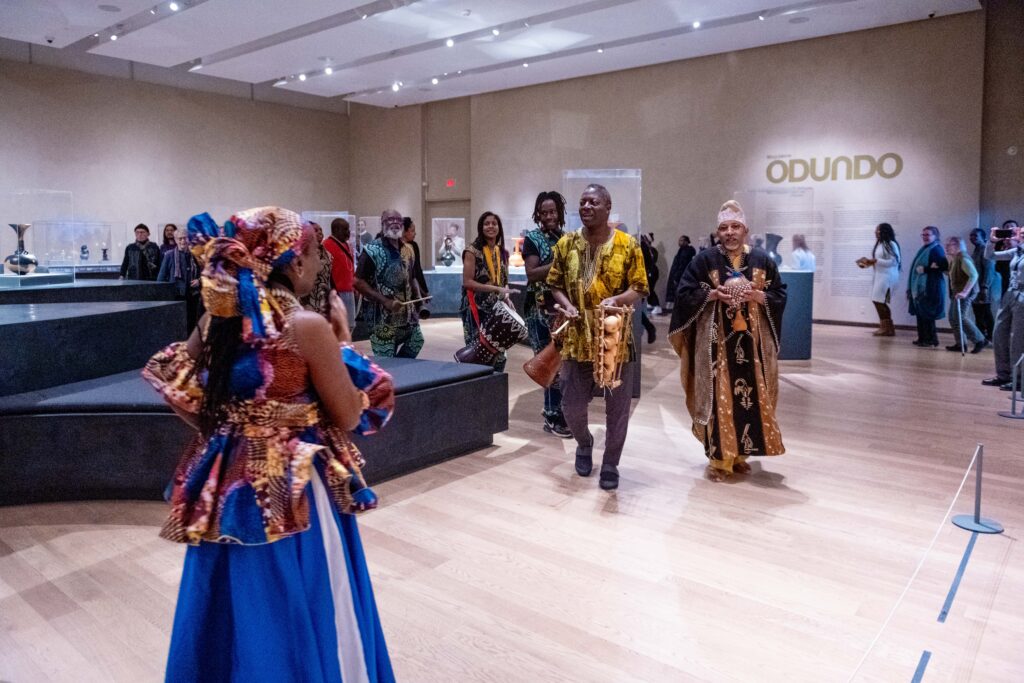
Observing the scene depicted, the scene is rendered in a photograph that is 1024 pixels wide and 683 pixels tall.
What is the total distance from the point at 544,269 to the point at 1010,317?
4902 mm

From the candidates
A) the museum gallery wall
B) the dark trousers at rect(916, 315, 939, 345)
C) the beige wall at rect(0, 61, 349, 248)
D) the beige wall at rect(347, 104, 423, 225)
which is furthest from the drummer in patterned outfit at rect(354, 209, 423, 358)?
the beige wall at rect(347, 104, 423, 225)

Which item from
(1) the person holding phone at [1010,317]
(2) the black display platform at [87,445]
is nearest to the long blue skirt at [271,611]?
(2) the black display platform at [87,445]

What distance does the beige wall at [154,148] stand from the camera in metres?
14.3

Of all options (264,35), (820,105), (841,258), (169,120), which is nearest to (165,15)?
(264,35)

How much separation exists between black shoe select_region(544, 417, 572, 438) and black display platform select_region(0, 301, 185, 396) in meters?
2.84

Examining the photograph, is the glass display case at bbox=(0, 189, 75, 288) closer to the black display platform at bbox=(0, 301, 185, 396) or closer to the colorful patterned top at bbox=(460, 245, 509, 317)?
the black display platform at bbox=(0, 301, 185, 396)

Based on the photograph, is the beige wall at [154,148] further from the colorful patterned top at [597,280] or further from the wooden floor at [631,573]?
the colorful patterned top at [597,280]

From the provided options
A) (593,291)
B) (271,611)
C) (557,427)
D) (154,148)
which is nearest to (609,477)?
(593,291)

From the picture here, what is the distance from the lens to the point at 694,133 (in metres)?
13.9

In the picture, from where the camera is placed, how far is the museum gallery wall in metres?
11.5

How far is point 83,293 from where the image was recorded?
7477 mm

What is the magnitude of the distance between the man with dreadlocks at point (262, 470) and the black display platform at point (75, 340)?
313 centimetres

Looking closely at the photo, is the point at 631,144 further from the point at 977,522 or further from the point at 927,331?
the point at 977,522

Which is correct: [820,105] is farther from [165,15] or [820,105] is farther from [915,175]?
[165,15]
